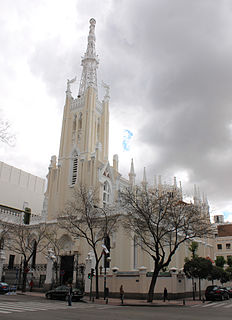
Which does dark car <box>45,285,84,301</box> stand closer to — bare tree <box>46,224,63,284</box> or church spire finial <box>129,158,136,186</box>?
bare tree <box>46,224,63,284</box>

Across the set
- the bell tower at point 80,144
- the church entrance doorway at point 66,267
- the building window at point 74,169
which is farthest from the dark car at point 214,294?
the building window at point 74,169

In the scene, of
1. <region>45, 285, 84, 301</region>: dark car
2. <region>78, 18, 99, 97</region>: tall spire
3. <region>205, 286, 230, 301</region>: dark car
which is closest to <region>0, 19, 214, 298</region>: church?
<region>78, 18, 99, 97</region>: tall spire

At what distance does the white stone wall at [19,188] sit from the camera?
188ft

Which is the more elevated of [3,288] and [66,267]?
[66,267]

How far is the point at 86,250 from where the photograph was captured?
1342 inches

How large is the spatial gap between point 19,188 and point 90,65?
93.6ft

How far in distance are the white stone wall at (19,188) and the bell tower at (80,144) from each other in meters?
12.9

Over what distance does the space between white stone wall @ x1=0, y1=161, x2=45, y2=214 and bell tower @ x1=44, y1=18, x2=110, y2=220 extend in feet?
42.5

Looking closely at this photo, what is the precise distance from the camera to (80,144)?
151 feet

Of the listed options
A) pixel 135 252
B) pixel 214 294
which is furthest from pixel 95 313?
pixel 135 252

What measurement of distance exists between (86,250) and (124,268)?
17.7 feet

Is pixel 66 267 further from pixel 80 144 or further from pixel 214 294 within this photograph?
pixel 80 144

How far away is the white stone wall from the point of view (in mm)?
57406

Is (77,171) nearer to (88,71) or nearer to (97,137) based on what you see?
(97,137)
